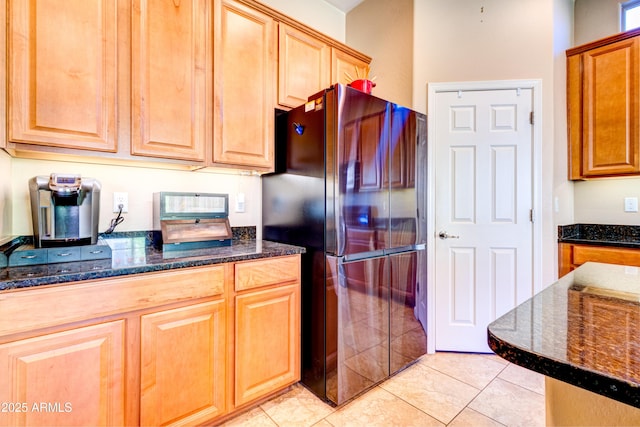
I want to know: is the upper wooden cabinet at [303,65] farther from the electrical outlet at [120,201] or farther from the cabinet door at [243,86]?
the electrical outlet at [120,201]

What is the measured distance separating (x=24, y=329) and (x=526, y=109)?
312cm

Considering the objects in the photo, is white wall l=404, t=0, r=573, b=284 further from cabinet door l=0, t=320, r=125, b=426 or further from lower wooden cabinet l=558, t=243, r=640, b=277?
cabinet door l=0, t=320, r=125, b=426

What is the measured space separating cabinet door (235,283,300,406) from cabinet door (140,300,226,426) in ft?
0.32

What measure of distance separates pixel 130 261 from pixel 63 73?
3.00 feet

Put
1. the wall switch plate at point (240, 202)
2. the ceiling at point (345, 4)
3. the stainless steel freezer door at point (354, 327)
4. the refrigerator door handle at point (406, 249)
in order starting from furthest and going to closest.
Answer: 1. the ceiling at point (345, 4)
2. the wall switch plate at point (240, 202)
3. the refrigerator door handle at point (406, 249)
4. the stainless steel freezer door at point (354, 327)

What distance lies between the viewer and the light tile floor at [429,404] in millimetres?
1605

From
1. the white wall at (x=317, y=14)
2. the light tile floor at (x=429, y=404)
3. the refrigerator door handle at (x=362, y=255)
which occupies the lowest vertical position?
the light tile floor at (x=429, y=404)

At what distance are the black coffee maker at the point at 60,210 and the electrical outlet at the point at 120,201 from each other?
1.21 ft

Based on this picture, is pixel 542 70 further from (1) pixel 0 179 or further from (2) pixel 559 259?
(1) pixel 0 179

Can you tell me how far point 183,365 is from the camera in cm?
→ 141

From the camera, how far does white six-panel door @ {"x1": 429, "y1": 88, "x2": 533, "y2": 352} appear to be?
89.9 inches

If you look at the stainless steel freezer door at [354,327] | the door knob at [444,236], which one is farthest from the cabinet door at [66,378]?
the door knob at [444,236]

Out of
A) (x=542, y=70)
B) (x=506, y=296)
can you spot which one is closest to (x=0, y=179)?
(x=506, y=296)

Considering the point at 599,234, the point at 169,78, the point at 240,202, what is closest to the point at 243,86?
the point at 169,78
